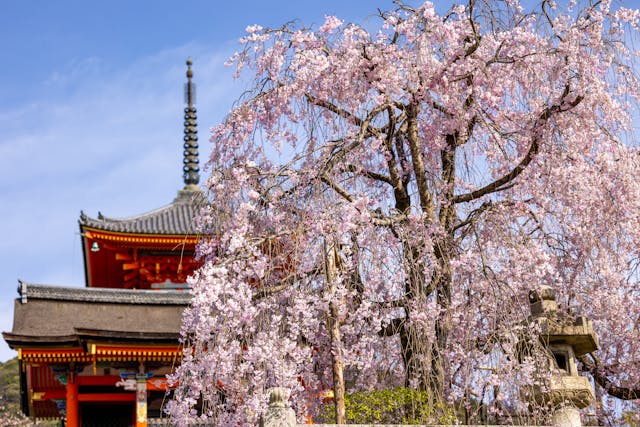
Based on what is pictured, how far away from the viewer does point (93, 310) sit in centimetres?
1669

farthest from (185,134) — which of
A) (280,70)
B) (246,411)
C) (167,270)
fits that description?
(246,411)

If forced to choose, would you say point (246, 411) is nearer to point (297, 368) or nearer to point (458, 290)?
point (297, 368)

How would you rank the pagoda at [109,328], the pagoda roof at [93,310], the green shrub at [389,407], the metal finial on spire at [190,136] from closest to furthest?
the green shrub at [389,407], the pagoda at [109,328], the pagoda roof at [93,310], the metal finial on spire at [190,136]

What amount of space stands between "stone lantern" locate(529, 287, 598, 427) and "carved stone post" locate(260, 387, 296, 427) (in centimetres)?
293

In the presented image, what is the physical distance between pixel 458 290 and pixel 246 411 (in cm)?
286

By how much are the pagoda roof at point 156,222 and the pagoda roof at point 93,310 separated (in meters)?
1.86

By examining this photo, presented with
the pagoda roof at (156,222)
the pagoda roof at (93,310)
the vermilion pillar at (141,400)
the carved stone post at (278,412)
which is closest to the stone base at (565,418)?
the carved stone post at (278,412)

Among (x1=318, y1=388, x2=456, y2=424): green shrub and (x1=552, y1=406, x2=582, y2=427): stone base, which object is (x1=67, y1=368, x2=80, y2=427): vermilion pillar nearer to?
(x1=318, y1=388, x2=456, y2=424): green shrub

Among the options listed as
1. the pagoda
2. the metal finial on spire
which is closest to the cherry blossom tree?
the pagoda

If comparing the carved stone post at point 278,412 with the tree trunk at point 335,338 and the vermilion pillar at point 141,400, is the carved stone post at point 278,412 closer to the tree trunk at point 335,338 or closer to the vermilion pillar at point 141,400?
the tree trunk at point 335,338

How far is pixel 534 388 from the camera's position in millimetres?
8438

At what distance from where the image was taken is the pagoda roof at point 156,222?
1912 cm

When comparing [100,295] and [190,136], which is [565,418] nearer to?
[100,295]

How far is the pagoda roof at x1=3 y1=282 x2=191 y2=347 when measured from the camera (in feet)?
52.5
